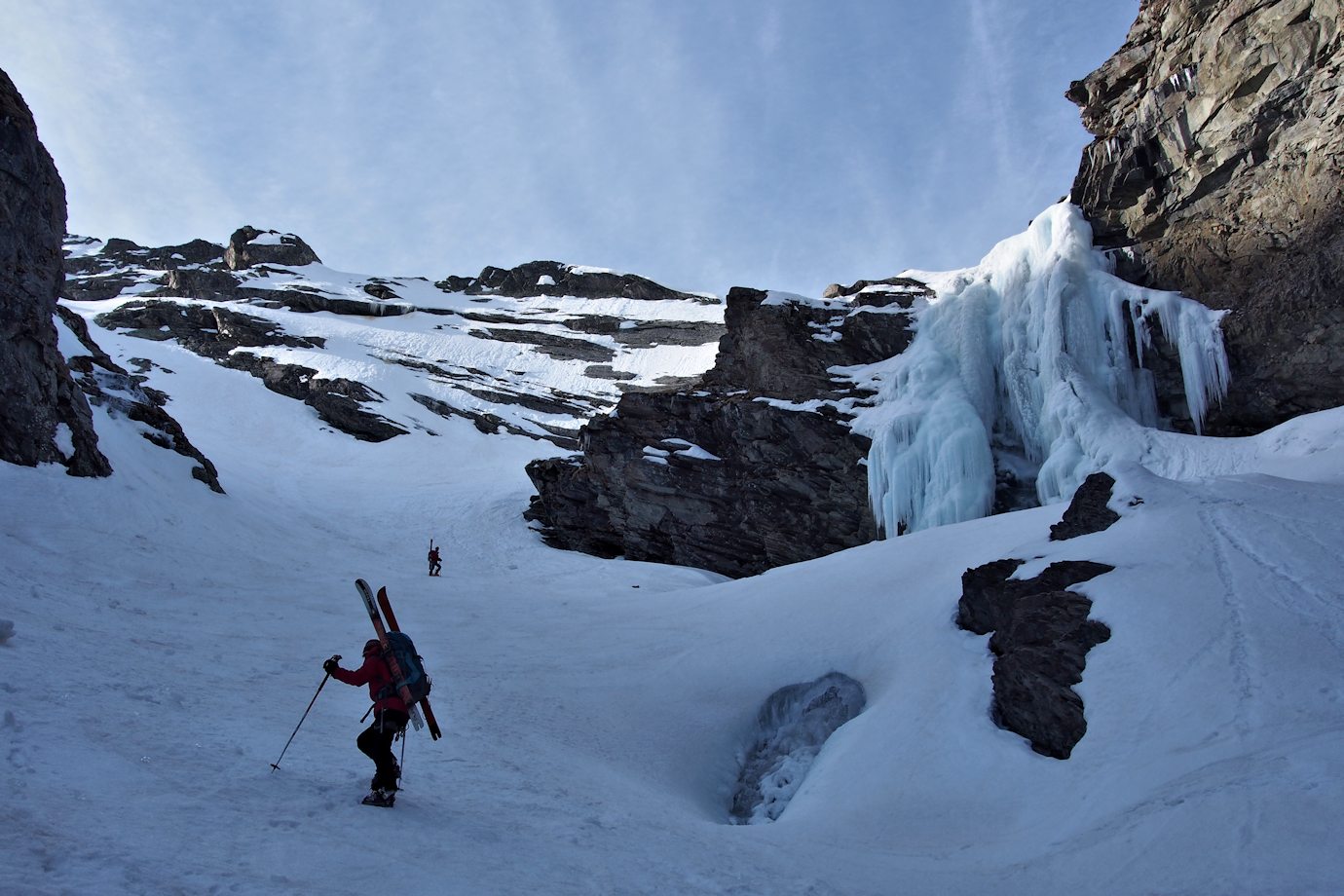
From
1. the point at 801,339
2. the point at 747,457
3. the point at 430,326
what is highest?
the point at 430,326

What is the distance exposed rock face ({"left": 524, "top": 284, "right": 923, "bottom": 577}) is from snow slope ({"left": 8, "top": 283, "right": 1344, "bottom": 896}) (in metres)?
8.47

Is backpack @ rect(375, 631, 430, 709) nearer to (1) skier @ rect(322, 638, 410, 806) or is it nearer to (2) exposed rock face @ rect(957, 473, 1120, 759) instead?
(1) skier @ rect(322, 638, 410, 806)

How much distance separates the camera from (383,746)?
570cm

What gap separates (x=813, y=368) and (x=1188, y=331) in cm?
1113

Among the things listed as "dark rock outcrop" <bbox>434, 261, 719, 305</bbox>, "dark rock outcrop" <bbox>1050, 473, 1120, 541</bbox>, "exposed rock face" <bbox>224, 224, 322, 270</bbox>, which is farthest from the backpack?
"exposed rock face" <bbox>224, 224, 322, 270</bbox>

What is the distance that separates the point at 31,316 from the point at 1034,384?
2478 centimetres

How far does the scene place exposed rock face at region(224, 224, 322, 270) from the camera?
86.0m

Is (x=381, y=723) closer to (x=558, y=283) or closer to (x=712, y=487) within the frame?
(x=712, y=487)

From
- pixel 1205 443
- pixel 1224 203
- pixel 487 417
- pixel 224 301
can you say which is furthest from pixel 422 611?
pixel 224 301

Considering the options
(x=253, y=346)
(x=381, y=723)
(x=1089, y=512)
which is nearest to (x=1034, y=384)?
A: (x=1089, y=512)

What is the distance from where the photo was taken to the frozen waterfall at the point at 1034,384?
67.3 feet

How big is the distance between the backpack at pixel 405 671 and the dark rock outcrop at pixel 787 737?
526cm

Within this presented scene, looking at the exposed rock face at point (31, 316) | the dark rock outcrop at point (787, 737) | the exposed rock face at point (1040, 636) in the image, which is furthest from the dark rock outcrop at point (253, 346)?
the exposed rock face at point (1040, 636)

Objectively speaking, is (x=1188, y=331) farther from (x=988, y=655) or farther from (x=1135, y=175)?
(x=988, y=655)
